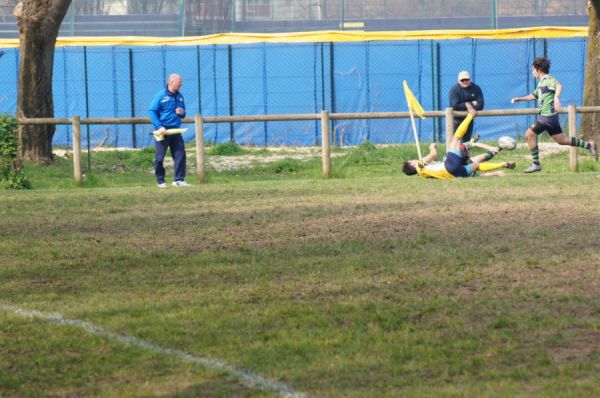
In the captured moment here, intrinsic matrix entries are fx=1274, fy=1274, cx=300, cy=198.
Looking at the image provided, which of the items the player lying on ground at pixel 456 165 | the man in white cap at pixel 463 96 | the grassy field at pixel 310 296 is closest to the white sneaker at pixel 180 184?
the player lying on ground at pixel 456 165

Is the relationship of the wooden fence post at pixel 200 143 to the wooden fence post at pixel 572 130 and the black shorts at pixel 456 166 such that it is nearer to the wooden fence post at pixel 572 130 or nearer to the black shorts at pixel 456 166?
the black shorts at pixel 456 166

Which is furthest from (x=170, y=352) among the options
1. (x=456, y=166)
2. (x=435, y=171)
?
(x=435, y=171)

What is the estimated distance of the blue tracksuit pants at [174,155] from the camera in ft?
67.7

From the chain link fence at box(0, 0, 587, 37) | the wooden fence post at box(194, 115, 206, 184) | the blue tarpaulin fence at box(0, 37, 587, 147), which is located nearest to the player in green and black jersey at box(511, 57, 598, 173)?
the wooden fence post at box(194, 115, 206, 184)

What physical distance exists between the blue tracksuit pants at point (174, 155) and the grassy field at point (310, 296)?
4.16 meters

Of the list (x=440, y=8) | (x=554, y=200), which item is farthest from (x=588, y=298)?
(x=440, y=8)

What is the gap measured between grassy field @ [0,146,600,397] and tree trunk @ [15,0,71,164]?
27.6ft

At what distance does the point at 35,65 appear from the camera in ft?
80.4

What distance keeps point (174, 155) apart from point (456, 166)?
187 inches

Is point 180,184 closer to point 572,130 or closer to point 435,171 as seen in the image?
point 435,171

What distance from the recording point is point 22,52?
80.7 ft

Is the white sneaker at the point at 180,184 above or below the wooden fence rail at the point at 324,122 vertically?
below

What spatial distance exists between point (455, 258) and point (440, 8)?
29652 mm

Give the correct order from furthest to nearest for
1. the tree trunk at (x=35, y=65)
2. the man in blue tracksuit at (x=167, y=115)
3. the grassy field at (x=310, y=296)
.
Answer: the tree trunk at (x=35, y=65) < the man in blue tracksuit at (x=167, y=115) < the grassy field at (x=310, y=296)
